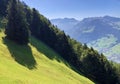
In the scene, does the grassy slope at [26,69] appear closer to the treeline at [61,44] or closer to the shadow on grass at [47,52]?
the shadow on grass at [47,52]

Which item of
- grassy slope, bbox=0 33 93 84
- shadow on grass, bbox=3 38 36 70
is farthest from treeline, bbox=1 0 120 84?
grassy slope, bbox=0 33 93 84

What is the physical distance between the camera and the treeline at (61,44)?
9050 centimetres

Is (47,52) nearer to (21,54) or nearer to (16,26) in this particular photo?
(16,26)

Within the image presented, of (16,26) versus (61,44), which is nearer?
(16,26)

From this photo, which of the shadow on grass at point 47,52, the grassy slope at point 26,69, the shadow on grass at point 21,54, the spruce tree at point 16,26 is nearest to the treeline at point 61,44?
the spruce tree at point 16,26

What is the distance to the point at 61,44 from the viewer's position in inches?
4879

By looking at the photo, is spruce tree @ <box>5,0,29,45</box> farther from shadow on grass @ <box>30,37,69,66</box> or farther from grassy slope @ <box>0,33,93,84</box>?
shadow on grass @ <box>30,37,69,66</box>

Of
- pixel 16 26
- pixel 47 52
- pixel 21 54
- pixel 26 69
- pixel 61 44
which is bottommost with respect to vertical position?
pixel 26 69

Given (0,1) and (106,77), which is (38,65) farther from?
(0,1)

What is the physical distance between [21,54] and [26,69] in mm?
14071

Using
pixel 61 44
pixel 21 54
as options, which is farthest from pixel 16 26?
pixel 61 44

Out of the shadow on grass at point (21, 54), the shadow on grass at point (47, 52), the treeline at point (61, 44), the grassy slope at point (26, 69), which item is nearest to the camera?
the grassy slope at point (26, 69)

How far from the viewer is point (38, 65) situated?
75.6m

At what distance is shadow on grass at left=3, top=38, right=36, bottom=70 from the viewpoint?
70812mm
